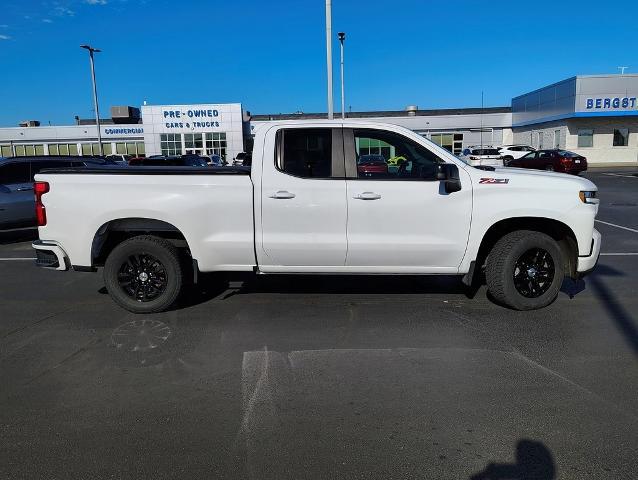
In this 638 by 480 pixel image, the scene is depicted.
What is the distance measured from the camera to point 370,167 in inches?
220

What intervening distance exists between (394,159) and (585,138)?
1647 inches

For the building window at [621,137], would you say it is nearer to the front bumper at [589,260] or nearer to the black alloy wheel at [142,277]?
the front bumper at [589,260]

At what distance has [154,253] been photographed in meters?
5.71

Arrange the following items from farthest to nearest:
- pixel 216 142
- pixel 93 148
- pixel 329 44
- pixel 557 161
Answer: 1. pixel 93 148
2. pixel 216 142
3. pixel 557 161
4. pixel 329 44

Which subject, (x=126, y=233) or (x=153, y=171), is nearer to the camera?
(x=153, y=171)

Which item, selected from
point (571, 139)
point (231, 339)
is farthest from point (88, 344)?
point (571, 139)

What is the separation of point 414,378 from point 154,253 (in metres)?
3.15

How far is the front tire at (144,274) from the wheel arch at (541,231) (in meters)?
3.34

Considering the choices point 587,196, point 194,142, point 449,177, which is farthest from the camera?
point 194,142

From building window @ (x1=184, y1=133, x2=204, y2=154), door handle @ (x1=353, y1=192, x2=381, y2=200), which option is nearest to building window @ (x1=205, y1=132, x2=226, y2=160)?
building window @ (x1=184, y1=133, x2=204, y2=154)

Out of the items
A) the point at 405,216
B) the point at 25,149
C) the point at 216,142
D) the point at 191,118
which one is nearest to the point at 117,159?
the point at 405,216

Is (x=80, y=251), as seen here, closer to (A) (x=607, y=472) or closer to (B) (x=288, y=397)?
(B) (x=288, y=397)

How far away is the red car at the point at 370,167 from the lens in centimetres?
550

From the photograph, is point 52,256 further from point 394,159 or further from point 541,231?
point 541,231
